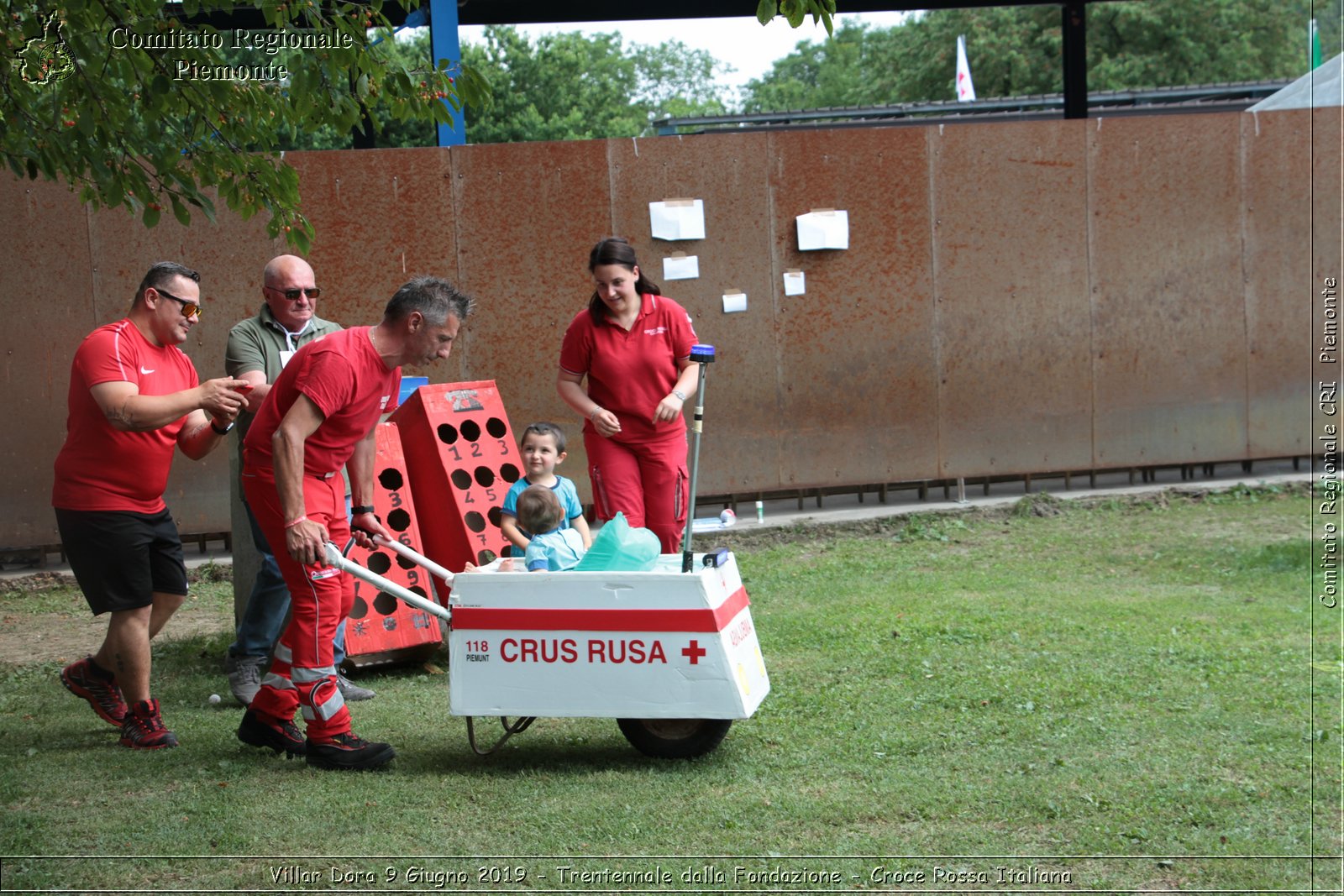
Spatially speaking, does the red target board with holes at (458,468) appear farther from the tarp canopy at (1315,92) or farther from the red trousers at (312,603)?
the tarp canopy at (1315,92)

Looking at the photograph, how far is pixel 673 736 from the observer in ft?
14.4

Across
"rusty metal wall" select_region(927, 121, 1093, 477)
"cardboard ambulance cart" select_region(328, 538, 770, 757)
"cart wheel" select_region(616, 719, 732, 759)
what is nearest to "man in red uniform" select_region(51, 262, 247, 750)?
"cardboard ambulance cart" select_region(328, 538, 770, 757)

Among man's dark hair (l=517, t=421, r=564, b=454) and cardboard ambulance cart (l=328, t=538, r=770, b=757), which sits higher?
man's dark hair (l=517, t=421, r=564, b=454)

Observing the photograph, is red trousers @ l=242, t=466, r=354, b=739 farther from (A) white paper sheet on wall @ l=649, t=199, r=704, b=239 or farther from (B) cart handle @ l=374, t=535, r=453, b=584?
(A) white paper sheet on wall @ l=649, t=199, r=704, b=239

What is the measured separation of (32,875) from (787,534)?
6221 millimetres

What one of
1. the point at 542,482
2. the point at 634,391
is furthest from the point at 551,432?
the point at 634,391

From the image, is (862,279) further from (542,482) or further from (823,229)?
(542,482)

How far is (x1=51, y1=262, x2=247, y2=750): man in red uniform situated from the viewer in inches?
Result: 180

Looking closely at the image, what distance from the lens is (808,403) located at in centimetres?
960

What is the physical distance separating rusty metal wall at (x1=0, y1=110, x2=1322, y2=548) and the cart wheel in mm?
4959

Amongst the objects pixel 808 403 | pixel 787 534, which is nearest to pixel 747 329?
pixel 808 403

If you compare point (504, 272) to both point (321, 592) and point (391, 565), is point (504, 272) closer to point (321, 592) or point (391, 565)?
point (391, 565)

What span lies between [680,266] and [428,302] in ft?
16.9

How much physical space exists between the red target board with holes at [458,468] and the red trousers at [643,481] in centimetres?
100
